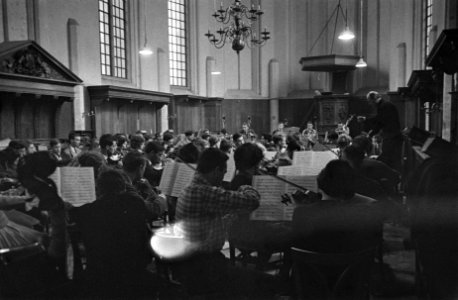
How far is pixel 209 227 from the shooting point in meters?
3.10

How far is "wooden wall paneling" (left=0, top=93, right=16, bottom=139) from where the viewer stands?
10.1 metres

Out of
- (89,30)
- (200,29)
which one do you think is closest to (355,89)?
(200,29)

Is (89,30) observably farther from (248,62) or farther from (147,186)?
(147,186)

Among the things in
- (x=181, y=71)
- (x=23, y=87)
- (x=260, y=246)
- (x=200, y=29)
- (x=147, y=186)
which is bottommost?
(x=260, y=246)

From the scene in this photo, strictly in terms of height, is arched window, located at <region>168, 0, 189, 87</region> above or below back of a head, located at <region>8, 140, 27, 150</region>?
above

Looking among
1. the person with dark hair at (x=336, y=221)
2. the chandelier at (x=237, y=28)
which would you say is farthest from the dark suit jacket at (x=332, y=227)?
the chandelier at (x=237, y=28)

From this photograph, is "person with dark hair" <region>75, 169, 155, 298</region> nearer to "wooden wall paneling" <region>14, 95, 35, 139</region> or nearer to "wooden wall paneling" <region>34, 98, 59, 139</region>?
"wooden wall paneling" <region>14, 95, 35, 139</region>

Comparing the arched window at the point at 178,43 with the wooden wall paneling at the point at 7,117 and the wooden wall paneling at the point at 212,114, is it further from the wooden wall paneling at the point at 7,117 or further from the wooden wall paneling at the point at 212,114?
the wooden wall paneling at the point at 7,117

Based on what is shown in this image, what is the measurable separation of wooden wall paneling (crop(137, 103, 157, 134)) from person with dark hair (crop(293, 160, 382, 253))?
13123 millimetres

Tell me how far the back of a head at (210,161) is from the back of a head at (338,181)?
75 centimetres

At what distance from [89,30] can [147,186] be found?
10.4 meters

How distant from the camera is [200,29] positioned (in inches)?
736

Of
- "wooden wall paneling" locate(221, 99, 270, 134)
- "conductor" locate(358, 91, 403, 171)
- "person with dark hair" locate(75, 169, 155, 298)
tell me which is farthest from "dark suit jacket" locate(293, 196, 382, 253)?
"wooden wall paneling" locate(221, 99, 270, 134)

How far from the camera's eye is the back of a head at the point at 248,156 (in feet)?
13.2
